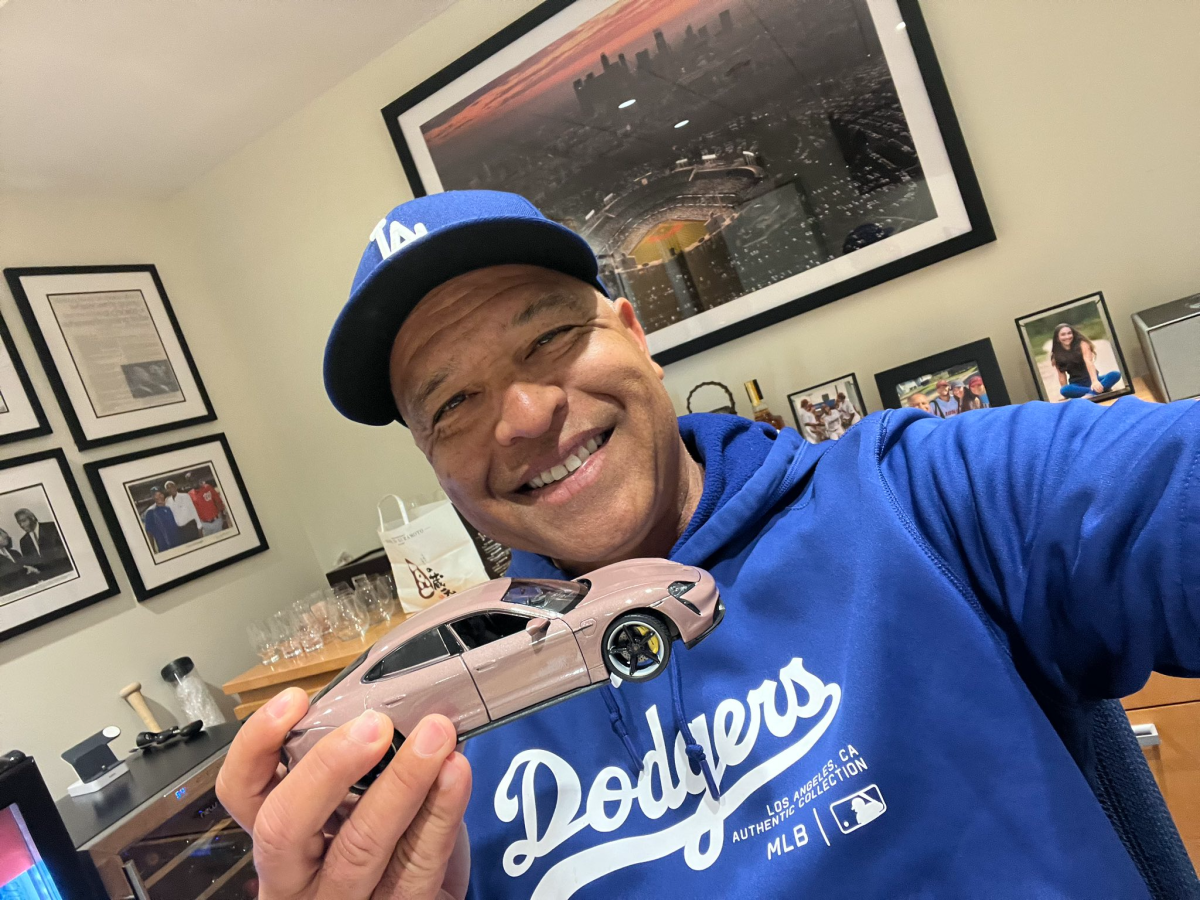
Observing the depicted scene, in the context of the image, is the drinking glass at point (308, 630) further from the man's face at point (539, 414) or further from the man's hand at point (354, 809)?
the man's hand at point (354, 809)

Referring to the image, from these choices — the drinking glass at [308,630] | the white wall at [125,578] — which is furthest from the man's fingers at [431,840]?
the white wall at [125,578]

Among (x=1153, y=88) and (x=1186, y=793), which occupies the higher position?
(x=1153, y=88)

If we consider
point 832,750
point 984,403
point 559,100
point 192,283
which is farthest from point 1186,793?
point 192,283

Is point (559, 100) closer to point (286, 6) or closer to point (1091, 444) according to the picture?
point (286, 6)

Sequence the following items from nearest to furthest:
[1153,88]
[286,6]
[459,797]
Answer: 1. [459,797]
2. [1153,88]
3. [286,6]

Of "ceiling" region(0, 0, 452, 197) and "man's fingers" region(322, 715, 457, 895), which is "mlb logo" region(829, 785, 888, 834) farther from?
"ceiling" region(0, 0, 452, 197)

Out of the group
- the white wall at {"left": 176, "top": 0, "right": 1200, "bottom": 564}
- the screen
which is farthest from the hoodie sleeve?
the screen

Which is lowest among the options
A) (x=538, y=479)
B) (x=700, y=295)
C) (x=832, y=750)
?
(x=832, y=750)

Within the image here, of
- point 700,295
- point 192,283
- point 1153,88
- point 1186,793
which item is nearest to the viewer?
point 1186,793
